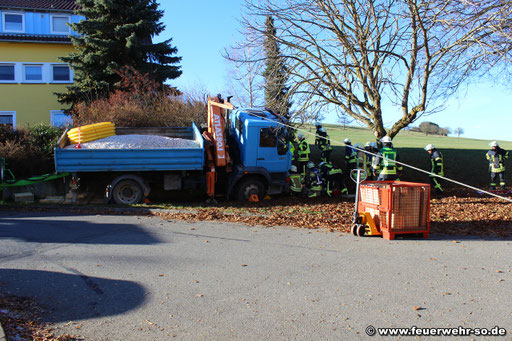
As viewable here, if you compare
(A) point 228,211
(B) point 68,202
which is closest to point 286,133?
(A) point 228,211

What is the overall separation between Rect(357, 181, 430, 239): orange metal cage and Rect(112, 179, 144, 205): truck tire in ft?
21.6

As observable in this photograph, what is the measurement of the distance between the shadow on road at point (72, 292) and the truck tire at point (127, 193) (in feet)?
18.8

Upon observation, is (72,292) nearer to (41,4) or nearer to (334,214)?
(334,214)

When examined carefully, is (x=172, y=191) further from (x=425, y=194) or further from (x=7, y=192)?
(x=425, y=194)

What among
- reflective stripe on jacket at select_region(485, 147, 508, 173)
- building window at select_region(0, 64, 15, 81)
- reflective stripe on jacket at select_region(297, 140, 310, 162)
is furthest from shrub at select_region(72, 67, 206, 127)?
reflective stripe on jacket at select_region(485, 147, 508, 173)

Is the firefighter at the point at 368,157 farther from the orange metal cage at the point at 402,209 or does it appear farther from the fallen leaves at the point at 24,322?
the fallen leaves at the point at 24,322

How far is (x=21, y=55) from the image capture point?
22.9m

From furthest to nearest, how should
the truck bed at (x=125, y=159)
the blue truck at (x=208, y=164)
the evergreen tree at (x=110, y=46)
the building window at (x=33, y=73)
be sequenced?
the building window at (x=33, y=73), the evergreen tree at (x=110, y=46), the blue truck at (x=208, y=164), the truck bed at (x=125, y=159)

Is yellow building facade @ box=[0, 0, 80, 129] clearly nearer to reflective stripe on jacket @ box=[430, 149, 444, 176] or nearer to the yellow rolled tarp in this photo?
the yellow rolled tarp

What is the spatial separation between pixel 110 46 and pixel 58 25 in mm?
→ 8747

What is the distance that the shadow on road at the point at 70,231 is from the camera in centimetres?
717

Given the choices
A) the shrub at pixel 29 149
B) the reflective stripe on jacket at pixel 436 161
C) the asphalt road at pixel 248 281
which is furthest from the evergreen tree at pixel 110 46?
the reflective stripe on jacket at pixel 436 161

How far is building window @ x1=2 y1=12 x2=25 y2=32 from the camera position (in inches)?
915

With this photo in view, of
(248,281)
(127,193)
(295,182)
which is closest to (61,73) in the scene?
(127,193)
